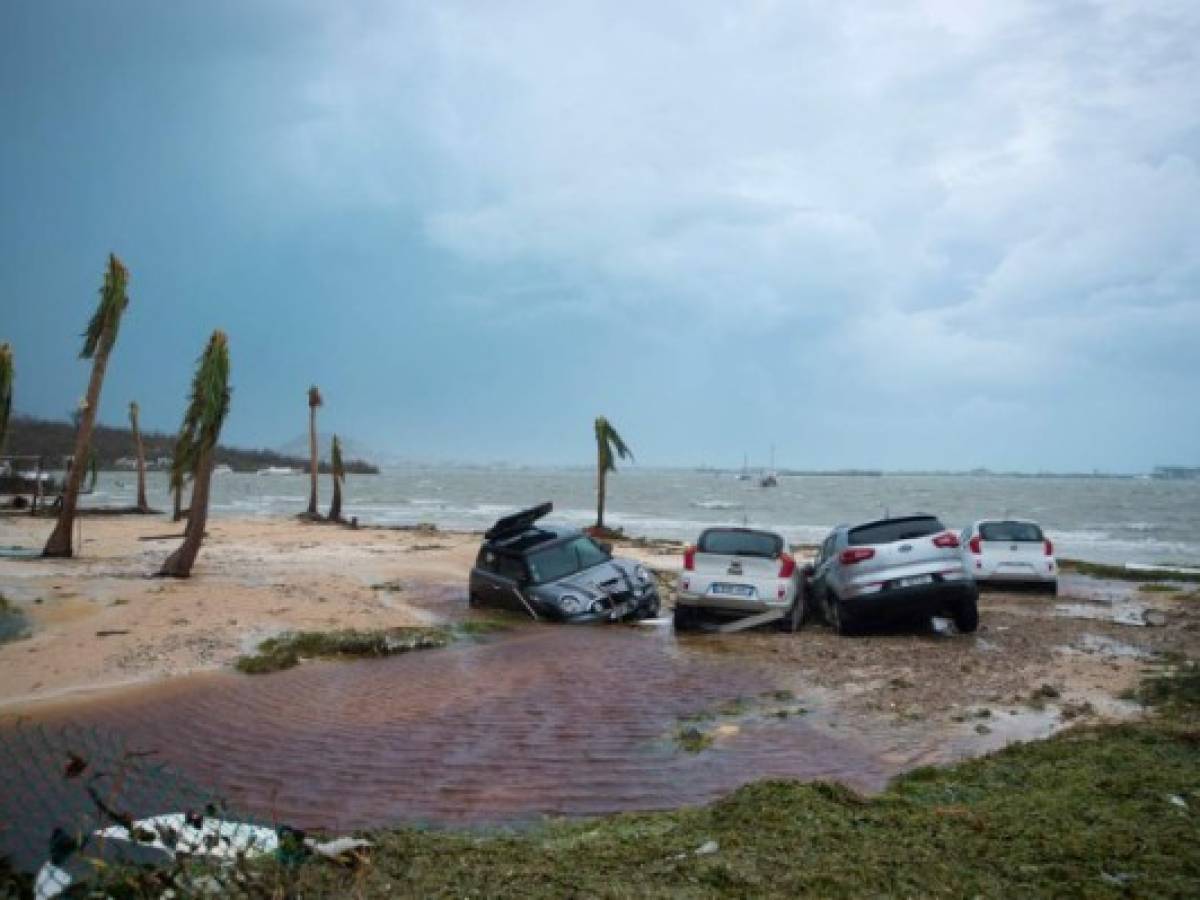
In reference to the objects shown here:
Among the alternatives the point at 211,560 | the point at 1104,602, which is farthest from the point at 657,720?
the point at 211,560

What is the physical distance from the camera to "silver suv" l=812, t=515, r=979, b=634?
12.1 metres

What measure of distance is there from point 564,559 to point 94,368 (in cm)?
1356

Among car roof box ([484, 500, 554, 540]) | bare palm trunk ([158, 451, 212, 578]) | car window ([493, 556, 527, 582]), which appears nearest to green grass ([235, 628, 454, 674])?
car window ([493, 556, 527, 582])

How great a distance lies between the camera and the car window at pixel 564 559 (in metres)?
15.0

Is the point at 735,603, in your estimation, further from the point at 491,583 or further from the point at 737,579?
the point at 491,583

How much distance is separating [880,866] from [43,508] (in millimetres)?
42240

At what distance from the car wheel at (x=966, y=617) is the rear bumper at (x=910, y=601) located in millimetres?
132

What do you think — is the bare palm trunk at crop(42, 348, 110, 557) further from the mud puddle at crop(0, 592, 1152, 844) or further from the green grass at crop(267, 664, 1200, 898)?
the green grass at crop(267, 664, 1200, 898)

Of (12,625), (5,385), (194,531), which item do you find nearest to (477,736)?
(12,625)

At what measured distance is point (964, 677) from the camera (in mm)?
9547

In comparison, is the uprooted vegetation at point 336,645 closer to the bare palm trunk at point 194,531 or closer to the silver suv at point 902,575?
the silver suv at point 902,575

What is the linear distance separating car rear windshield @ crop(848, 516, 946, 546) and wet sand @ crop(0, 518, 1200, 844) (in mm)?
1426

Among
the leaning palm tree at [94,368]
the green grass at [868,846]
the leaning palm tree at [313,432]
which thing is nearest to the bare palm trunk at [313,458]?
the leaning palm tree at [313,432]

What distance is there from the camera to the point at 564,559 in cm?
1533
